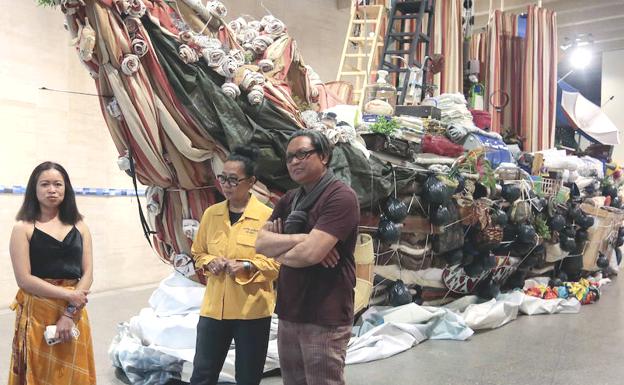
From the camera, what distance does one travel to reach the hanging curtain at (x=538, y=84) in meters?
8.72

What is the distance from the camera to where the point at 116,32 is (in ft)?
10.2

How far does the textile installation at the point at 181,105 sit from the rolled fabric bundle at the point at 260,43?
96 mm

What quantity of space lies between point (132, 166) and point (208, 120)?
545 mm

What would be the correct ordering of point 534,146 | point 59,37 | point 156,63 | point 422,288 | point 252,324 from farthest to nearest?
point 534,146
point 59,37
point 422,288
point 156,63
point 252,324

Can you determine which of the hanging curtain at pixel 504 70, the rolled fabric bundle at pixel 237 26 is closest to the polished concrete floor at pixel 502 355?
the rolled fabric bundle at pixel 237 26

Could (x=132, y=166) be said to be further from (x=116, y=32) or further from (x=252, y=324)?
(x=252, y=324)

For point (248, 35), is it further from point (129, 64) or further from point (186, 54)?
point (129, 64)

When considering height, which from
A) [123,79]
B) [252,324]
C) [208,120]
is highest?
[123,79]

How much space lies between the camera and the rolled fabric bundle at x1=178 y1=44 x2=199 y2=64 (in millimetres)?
3385

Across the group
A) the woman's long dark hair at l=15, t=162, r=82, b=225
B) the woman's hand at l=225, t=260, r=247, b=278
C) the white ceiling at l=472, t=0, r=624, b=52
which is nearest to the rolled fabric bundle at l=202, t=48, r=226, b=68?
the woman's long dark hair at l=15, t=162, r=82, b=225

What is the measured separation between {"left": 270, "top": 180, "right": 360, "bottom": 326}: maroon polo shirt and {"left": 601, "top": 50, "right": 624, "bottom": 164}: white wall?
12288 millimetres

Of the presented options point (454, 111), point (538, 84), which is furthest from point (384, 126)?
point (538, 84)

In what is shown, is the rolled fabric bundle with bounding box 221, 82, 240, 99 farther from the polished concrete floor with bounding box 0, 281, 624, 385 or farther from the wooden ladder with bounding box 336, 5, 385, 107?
the wooden ladder with bounding box 336, 5, 385, 107

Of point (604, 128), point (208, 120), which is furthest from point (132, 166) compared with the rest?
point (604, 128)
